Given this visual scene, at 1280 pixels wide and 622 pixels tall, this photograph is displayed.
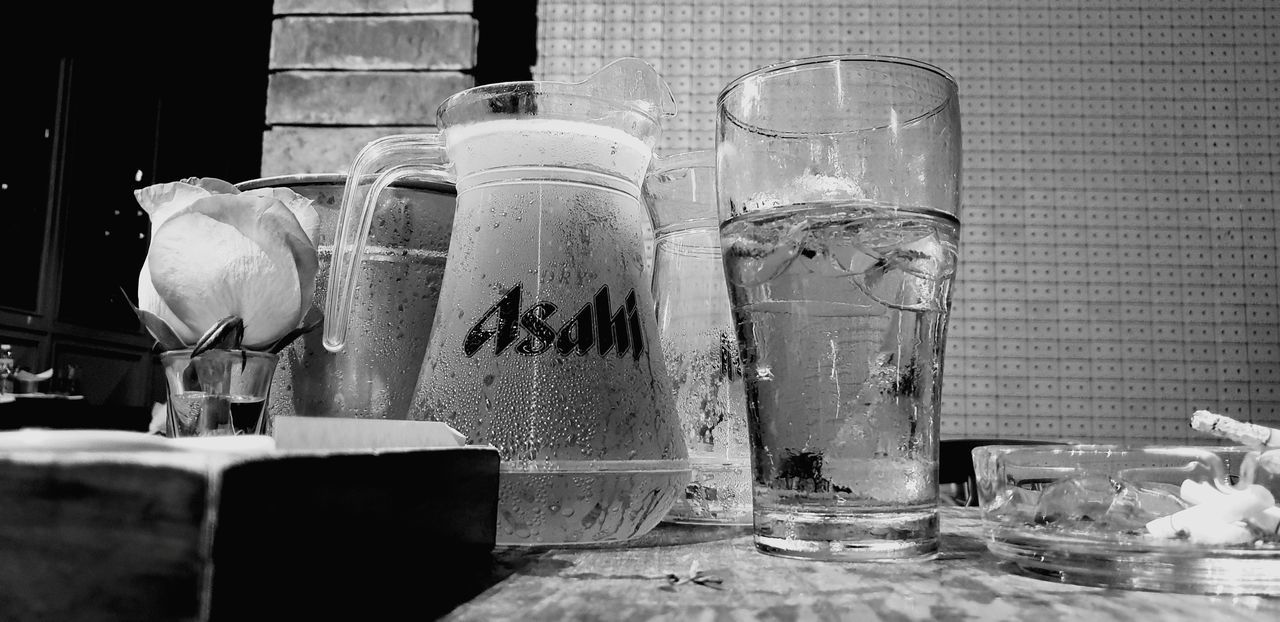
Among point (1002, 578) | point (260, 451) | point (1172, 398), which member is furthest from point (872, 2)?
point (260, 451)

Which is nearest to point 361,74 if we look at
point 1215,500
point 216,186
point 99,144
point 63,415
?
point 216,186

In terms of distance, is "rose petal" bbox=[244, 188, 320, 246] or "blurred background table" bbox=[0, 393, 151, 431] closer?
"rose petal" bbox=[244, 188, 320, 246]

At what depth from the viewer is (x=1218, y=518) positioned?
302 millimetres

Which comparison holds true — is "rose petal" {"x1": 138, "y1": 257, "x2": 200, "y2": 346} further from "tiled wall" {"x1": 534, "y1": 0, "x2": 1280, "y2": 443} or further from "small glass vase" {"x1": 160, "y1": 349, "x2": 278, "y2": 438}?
"tiled wall" {"x1": 534, "y1": 0, "x2": 1280, "y2": 443}

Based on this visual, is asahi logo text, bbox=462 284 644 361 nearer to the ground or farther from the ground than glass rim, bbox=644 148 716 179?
nearer to the ground

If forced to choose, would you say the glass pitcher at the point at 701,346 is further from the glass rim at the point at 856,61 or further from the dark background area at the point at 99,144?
the dark background area at the point at 99,144

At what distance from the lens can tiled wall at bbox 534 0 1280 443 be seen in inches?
76.2

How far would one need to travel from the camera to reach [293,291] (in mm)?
423

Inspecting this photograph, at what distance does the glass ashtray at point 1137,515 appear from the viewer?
0.28 metres

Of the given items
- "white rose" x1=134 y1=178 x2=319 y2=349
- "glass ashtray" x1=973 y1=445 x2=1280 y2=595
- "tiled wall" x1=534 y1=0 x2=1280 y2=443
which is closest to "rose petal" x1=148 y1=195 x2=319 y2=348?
"white rose" x1=134 y1=178 x2=319 y2=349

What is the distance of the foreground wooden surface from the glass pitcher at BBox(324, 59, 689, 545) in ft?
0.10

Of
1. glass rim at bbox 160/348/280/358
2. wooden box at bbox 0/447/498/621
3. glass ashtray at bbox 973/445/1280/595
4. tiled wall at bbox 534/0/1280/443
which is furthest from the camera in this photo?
tiled wall at bbox 534/0/1280/443

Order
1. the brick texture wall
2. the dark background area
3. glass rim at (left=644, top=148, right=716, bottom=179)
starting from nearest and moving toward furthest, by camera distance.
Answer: glass rim at (left=644, top=148, right=716, bottom=179), the brick texture wall, the dark background area

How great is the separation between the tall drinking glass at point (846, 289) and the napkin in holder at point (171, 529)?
0.19 metres
